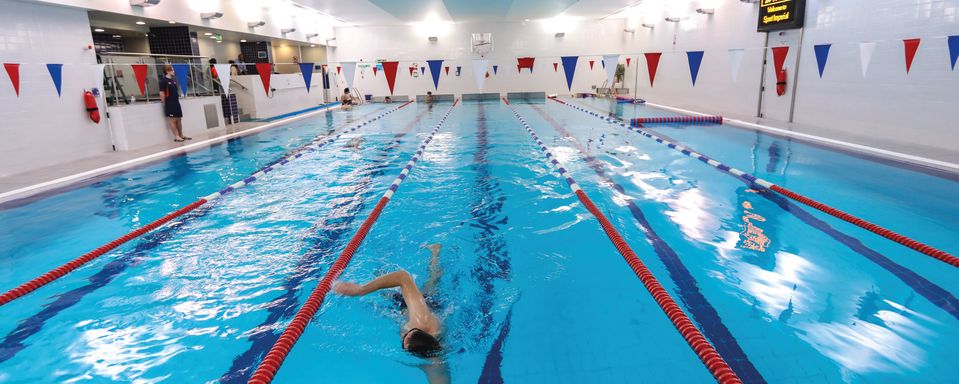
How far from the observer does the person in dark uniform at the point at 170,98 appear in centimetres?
913

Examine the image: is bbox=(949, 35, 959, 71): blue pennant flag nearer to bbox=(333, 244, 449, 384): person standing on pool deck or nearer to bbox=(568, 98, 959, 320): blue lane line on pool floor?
bbox=(568, 98, 959, 320): blue lane line on pool floor

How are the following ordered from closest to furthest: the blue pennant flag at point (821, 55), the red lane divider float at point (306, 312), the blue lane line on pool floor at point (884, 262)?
1. the red lane divider float at point (306, 312)
2. the blue lane line on pool floor at point (884, 262)
3. the blue pennant flag at point (821, 55)

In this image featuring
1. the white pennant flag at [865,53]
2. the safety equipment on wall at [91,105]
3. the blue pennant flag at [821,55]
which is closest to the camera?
the white pennant flag at [865,53]

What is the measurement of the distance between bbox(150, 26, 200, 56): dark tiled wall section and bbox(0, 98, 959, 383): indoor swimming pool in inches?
232

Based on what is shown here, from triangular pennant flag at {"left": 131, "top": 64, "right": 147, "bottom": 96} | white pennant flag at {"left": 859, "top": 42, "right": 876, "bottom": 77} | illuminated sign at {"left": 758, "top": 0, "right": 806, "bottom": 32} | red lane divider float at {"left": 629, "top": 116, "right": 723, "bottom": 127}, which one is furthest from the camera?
red lane divider float at {"left": 629, "top": 116, "right": 723, "bottom": 127}

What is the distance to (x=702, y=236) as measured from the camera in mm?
4039

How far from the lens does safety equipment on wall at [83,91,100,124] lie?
7844 millimetres

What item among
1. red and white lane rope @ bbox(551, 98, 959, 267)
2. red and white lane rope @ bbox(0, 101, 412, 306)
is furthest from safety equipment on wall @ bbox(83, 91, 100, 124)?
red and white lane rope @ bbox(551, 98, 959, 267)

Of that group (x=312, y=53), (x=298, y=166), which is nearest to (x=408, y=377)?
(x=298, y=166)

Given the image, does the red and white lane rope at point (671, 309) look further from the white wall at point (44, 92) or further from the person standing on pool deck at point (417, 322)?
the white wall at point (44, 92)

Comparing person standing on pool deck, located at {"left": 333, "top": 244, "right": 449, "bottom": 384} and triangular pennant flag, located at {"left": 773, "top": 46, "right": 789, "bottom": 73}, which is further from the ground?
triangular pennant flag, located at {"left": 773, "top": 46, "right": 789, "bottom": 73}

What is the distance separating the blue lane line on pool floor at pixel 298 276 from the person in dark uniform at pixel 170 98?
5258 millimetres

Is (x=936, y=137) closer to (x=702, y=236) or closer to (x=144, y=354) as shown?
(x=702, y=236)

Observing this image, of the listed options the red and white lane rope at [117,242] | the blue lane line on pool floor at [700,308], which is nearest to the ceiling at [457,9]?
the red and white lane rope at [117,242]
